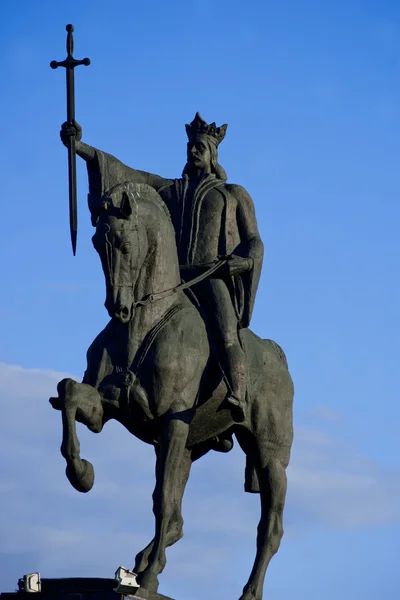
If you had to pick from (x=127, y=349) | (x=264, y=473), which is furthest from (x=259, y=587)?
(x=127, y=349)

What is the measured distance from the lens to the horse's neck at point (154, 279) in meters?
24.6

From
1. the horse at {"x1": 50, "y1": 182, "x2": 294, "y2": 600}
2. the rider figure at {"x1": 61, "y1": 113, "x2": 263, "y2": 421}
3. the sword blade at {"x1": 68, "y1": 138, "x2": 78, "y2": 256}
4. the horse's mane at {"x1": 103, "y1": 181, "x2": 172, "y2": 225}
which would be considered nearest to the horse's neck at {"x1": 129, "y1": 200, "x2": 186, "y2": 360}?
the horse at {"x1": 50, "y1": 182, "x2": 294, "y2": 600}

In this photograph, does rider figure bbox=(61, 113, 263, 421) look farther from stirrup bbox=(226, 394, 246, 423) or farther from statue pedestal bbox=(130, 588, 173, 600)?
statue pedestal bbox=(130, 588, 173, 600)

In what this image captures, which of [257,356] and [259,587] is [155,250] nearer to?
[257,356]

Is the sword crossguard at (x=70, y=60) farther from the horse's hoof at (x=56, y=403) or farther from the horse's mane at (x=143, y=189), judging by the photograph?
the horse's hoof at (x=56, y=403)

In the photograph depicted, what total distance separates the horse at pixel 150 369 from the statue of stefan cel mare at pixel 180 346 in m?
0.01

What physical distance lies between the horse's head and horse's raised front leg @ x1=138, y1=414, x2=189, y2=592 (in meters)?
1.24

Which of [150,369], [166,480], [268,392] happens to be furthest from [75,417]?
[268,392]

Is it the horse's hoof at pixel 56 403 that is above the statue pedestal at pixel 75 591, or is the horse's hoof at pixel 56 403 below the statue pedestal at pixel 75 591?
above

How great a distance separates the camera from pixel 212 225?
25781 millimetres

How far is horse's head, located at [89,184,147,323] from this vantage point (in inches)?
950

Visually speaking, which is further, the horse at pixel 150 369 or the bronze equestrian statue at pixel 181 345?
the bronze equestrian statue at pixel 181 345

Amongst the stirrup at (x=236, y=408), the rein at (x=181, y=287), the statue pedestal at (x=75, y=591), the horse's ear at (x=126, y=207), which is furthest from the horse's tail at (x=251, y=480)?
the horse's ear at (x=126, y=207)

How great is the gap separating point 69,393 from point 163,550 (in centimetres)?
190
